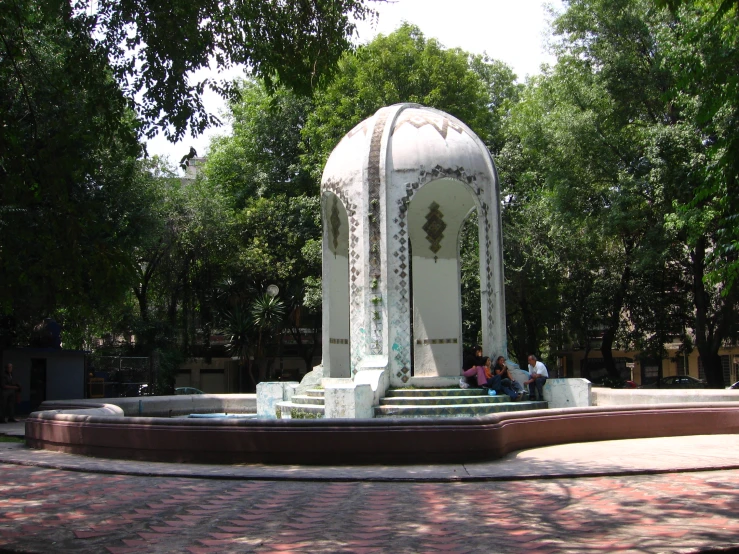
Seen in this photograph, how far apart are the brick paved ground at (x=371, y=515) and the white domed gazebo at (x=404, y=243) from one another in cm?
595

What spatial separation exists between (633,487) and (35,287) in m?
7.19

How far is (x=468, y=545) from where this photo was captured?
631 cm

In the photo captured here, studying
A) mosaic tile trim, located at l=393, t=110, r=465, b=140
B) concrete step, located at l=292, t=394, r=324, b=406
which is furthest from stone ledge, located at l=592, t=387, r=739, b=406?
mosaic tile trim, located at l=393, t=110, r=465, b=140

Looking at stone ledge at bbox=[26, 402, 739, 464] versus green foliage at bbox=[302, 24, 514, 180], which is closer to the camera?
stone ledge at bbox=[26, 402, 739, 464]

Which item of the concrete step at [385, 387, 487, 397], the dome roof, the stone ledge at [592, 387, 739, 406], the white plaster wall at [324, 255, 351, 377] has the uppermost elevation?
the dome roof

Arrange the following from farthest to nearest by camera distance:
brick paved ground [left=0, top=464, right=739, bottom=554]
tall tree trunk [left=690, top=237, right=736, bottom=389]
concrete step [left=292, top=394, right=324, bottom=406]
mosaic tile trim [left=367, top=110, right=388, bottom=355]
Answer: tall tree trunk [left=690, top=237, right=736, bottom=389]
mosaic tile trim [left=367, top=110, right=388, bottom=355]
concrete step [left=292, top=394, right=324, bottom=406]
brick paved ground [left=0, top=464, right=739, bottom=554]

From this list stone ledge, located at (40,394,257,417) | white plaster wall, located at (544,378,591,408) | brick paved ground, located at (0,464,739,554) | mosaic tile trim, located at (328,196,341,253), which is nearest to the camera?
brick paved ground, located at (0,464,739,554)

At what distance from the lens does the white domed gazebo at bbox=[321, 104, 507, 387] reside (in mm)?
15375

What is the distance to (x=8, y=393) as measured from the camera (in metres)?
19.2

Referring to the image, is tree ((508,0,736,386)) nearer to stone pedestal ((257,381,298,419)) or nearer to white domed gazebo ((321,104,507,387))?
white domed gazebo ((321,104,507,387))

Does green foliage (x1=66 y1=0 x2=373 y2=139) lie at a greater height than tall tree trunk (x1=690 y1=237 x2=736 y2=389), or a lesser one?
greater

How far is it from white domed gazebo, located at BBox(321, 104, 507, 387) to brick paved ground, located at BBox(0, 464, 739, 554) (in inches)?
234

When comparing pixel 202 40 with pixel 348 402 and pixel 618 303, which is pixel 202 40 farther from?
pixel 618 303

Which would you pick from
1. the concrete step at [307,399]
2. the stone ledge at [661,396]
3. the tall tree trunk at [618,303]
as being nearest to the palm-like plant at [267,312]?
the tall tree trunk at [618,303]
